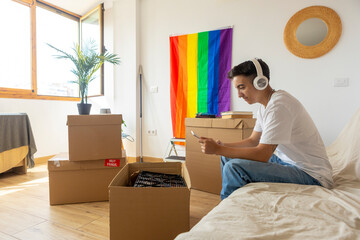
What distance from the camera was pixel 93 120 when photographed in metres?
1.66

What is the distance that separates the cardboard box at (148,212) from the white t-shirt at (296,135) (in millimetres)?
466

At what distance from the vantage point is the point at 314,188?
896 mm

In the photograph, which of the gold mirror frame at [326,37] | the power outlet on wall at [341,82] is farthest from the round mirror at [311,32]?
the power outlet on wall at [341,82]

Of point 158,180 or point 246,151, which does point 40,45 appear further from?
point 246,151

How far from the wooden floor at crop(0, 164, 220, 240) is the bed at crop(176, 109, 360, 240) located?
0.76 metres

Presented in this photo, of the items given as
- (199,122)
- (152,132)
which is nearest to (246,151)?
(199,122)

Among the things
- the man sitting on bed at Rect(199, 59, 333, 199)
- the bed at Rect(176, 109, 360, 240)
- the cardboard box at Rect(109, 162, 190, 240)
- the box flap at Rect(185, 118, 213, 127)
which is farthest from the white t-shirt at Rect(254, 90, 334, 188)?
the box flap at Rect(185, 118, 213, 127)

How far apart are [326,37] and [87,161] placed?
2448 millimetres

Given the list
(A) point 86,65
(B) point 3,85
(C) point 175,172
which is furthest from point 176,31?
(B) point 3,85

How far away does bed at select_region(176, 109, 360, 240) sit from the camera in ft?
1.74

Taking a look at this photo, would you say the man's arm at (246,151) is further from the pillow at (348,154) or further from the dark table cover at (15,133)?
the dark table cover at (15,133)

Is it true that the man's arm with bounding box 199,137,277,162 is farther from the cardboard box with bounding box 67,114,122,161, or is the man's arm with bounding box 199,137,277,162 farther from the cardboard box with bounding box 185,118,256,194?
the cardboard box with bounding box 67,114,122,161

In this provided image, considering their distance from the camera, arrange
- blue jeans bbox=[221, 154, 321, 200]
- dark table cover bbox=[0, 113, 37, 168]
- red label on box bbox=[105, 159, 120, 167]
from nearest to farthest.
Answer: blue jeans bbox=[221, 154, 321, 200] → red label on box bbox=[105, 159, 120, 167] → dark table cover bbox=[0, 113, 37, 168]

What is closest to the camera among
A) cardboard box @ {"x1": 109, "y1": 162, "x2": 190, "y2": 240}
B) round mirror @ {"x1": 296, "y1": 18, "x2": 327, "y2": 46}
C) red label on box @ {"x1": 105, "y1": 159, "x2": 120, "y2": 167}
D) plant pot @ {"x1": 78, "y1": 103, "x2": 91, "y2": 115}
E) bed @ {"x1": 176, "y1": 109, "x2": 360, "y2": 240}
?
bed @ {"x1": 176, "y1": 109, "x2": 360, "y2": 240}
